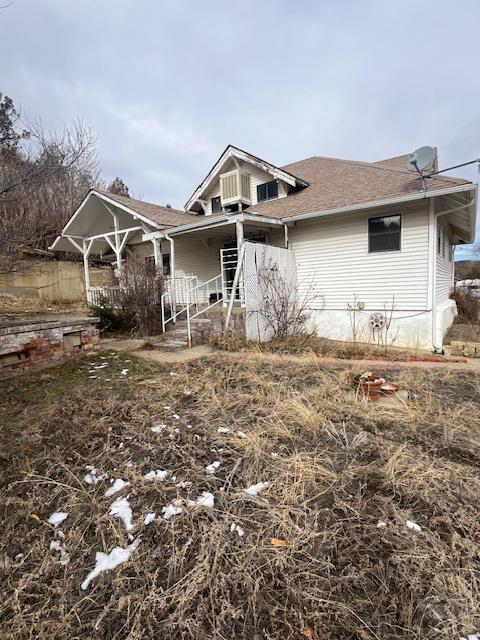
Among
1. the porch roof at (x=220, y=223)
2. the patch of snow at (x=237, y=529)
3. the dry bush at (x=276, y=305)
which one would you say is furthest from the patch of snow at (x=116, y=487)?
the porch roof at (x=220, y=223)

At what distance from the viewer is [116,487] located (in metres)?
2.32

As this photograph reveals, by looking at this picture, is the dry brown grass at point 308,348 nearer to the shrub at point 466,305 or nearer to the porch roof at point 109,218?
the porch roof at point 109,218

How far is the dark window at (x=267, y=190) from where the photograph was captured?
37.0 ft

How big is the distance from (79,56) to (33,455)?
10.3 m

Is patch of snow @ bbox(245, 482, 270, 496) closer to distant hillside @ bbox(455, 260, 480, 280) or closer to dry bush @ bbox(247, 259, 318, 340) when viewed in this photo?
dry bush @ bbox(247, 259, 318, 340)

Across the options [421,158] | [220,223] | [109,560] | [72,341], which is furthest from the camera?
[220,223]

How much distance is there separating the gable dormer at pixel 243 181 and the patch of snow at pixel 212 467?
1004 cm

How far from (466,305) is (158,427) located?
44.1 ft

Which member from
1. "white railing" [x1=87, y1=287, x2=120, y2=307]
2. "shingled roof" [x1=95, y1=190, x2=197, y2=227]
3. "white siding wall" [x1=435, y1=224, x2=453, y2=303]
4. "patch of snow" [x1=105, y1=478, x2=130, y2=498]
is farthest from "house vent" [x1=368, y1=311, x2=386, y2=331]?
"patch of snow" [x1=105, y1=478, x2=130, y2=498]

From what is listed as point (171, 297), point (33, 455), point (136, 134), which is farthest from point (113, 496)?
point (136, 134)

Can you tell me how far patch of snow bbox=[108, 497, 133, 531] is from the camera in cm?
198

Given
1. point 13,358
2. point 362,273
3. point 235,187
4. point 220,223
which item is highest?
point 235,187

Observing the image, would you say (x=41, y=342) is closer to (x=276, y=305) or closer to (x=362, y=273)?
(x=276, y=305)

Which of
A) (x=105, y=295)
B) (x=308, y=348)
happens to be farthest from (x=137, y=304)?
(x=308, y=348)
